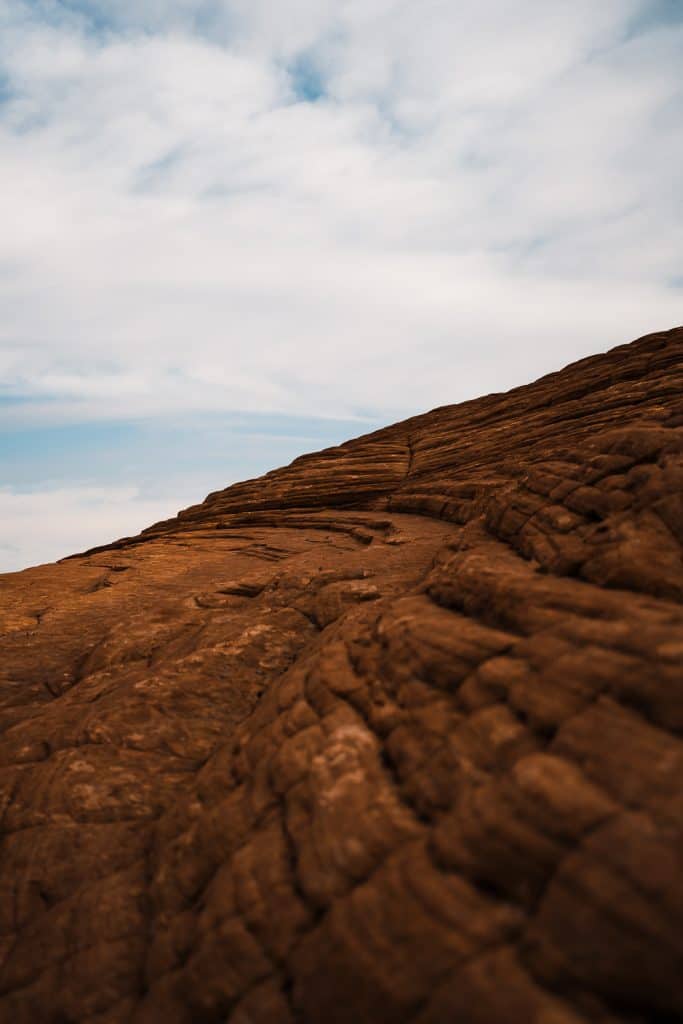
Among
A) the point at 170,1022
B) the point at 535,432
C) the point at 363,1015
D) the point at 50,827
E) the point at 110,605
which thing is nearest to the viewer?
the point at 363,1015

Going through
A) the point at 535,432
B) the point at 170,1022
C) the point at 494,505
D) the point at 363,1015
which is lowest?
the point at 170,1022

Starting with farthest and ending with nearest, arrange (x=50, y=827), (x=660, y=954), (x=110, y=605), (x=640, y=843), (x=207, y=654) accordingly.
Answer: (x=110, y=605) < (x=207, y=654) < (x=50, y=827) < (x=640, y=843) < (x=660, y=954)

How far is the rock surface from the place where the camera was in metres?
6.98

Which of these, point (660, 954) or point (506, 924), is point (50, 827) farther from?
point (660, 954)

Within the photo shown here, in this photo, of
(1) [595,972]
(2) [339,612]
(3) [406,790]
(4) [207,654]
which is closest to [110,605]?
(4) [207,654]

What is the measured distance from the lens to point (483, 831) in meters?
7.90

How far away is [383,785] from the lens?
9555 mm

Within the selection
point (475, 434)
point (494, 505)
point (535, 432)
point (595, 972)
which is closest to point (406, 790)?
point (595, 972)

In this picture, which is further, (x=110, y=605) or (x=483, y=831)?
(x=110, y=605)

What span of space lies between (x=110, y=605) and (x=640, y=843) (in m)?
18.5

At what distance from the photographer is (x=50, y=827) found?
12641mm

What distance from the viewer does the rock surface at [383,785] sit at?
6.98 metres

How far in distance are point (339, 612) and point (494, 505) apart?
17.3 ft

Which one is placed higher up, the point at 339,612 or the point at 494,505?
the point at 494,505
